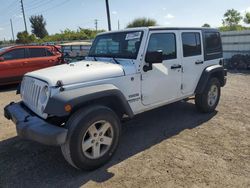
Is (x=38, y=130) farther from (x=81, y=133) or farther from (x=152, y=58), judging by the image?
(x=152, y=58)

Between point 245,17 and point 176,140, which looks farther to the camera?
point 245,17

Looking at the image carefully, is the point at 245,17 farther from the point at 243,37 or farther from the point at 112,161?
the point at 112,161

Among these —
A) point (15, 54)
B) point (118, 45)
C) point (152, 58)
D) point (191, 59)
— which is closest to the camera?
point (152, 58)

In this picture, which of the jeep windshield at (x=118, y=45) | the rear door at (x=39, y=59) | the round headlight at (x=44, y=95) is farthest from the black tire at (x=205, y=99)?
the rear door at (x=39, y=59)

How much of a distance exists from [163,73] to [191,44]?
115cm

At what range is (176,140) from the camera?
4645 mm

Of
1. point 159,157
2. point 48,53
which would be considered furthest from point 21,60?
point 159,157

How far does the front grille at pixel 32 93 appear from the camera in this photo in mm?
3743

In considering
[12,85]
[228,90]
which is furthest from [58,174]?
[12,85]

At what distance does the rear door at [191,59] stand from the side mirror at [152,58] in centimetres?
108

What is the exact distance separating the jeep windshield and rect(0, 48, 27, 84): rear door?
5.69m

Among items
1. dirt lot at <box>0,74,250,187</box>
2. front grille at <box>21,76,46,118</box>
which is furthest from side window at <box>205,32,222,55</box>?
front grille at <box>21,76,46,118</box>

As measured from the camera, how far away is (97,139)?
3.70 metres

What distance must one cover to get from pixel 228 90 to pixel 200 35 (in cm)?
333
